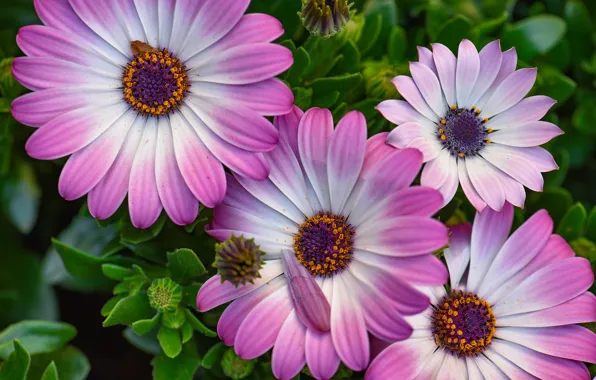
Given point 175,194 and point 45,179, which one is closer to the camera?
point 175,194

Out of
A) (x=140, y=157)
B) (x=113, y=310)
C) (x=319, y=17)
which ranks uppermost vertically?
(x=319, y=17)

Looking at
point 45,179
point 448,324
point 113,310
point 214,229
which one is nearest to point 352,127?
point 214,229

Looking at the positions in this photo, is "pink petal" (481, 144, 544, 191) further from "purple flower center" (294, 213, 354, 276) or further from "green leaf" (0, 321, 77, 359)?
"green leaf" (0, 321, 77, 359)

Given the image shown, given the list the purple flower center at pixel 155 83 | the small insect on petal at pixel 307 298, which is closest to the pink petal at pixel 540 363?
the small insect on petal at pixel 307 298

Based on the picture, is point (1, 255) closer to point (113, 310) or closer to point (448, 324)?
point (113, 310)

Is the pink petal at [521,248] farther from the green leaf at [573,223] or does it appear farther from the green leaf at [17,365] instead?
the green leaf at [17,365]

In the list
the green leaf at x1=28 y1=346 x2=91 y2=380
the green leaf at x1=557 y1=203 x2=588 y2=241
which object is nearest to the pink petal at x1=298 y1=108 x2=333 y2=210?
the green leaf at x1=557 y1=203 x2=588 y2=241

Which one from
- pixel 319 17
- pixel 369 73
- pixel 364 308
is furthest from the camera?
pixel 369 73

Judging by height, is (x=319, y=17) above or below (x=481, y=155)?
above
